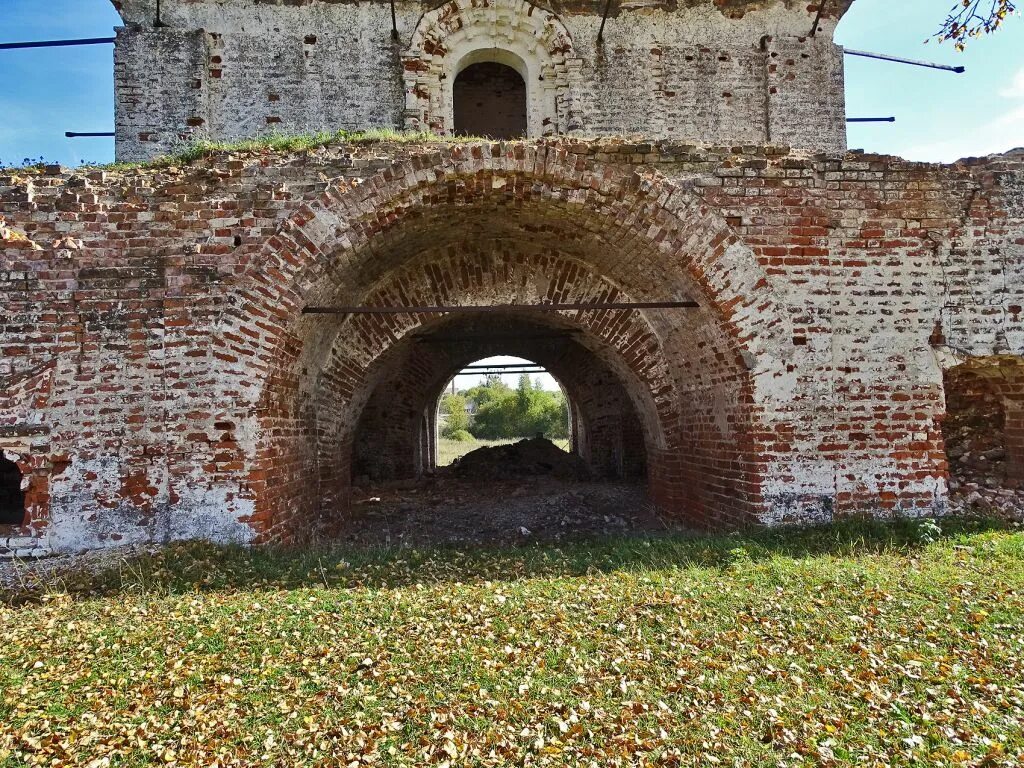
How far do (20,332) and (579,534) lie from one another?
589cm

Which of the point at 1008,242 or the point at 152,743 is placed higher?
the point at 1008,242

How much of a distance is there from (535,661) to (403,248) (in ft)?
14.2

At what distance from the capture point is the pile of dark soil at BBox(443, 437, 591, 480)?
43.0 feet

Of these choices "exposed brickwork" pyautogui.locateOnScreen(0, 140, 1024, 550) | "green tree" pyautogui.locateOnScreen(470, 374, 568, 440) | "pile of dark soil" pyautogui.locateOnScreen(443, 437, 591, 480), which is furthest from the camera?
"green tree" pyautogui.locateOnScreen(470, 374, 568, 440)

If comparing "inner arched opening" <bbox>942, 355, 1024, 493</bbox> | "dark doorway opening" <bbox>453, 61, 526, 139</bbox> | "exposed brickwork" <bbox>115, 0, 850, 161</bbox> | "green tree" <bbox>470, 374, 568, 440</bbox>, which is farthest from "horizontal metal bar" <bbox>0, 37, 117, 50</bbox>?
"green tree" <bbox>470, 374, 568, 440</bbox>

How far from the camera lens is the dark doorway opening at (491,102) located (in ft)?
41.5

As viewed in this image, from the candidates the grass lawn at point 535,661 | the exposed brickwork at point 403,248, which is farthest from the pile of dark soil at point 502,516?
the grass lawn at point 535,661

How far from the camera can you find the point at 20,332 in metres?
5.30

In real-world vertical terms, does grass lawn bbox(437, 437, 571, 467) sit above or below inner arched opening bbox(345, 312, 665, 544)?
below

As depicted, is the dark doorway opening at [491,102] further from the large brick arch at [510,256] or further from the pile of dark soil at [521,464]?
the large brick arch at [510,256]

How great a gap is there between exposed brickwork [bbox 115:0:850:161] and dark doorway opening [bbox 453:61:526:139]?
1250 millimetres

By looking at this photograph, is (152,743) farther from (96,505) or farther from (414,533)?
(414,533)

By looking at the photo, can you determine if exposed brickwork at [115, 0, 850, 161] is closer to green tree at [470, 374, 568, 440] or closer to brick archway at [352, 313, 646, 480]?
brick archway at [352, 313, 646, 480]

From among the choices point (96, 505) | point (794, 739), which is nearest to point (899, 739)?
point (794, 739)
